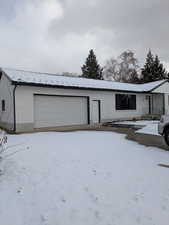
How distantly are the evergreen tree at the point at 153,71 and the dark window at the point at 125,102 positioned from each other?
68.7ft

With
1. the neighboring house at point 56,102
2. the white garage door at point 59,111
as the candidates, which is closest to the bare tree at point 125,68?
the neighboring house at point 56,102

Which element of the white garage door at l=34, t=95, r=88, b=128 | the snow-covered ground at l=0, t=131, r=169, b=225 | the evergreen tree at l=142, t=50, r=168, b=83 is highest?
the evergreen tree at l=142, t=50, r=168, b=83

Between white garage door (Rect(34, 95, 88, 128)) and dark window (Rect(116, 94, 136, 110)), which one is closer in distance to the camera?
white garage door (Rect(34, 95, 88, 128))

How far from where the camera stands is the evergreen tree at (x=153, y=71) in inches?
1415

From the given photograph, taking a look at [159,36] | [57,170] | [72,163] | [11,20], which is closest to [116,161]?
[72,163]

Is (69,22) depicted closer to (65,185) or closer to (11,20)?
(11,20)

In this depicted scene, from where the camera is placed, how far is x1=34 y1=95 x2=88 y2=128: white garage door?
12.0 meters

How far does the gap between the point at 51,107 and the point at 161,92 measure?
43.0ft

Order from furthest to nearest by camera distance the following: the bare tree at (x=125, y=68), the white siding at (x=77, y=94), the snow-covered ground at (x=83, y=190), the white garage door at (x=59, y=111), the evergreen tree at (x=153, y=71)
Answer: the bare tree at (x=125, y=68) < the evergreen tree at (x=153, y=71) < the white garage door at (x=59, y=111) < the white siding at (x=77, y=94) < the snow-covered ground at (x=83, y=190)

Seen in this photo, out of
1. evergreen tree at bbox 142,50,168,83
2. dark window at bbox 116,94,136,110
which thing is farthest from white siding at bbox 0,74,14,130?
evergreen tree at bbox 142,50,168,83

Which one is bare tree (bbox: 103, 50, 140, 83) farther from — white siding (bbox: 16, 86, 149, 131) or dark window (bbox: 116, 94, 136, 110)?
dark window (bbox: 116, 94, 136, 110)

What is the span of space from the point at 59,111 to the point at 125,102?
23.2 feet

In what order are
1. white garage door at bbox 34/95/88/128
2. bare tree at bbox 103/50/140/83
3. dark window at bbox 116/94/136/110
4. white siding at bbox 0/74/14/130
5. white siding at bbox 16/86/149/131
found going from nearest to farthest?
white siding at bbox 16/86/149/131, white siding at bbox 0/74/14/130, white garage door at bbox 34/95/88/128, dark window at bbox 116/94/136/110, bare tree at bbox 103/50/140/83

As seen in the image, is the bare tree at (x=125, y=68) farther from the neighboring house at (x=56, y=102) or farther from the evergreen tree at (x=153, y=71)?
the neighboring house at (x=56, y=102)
